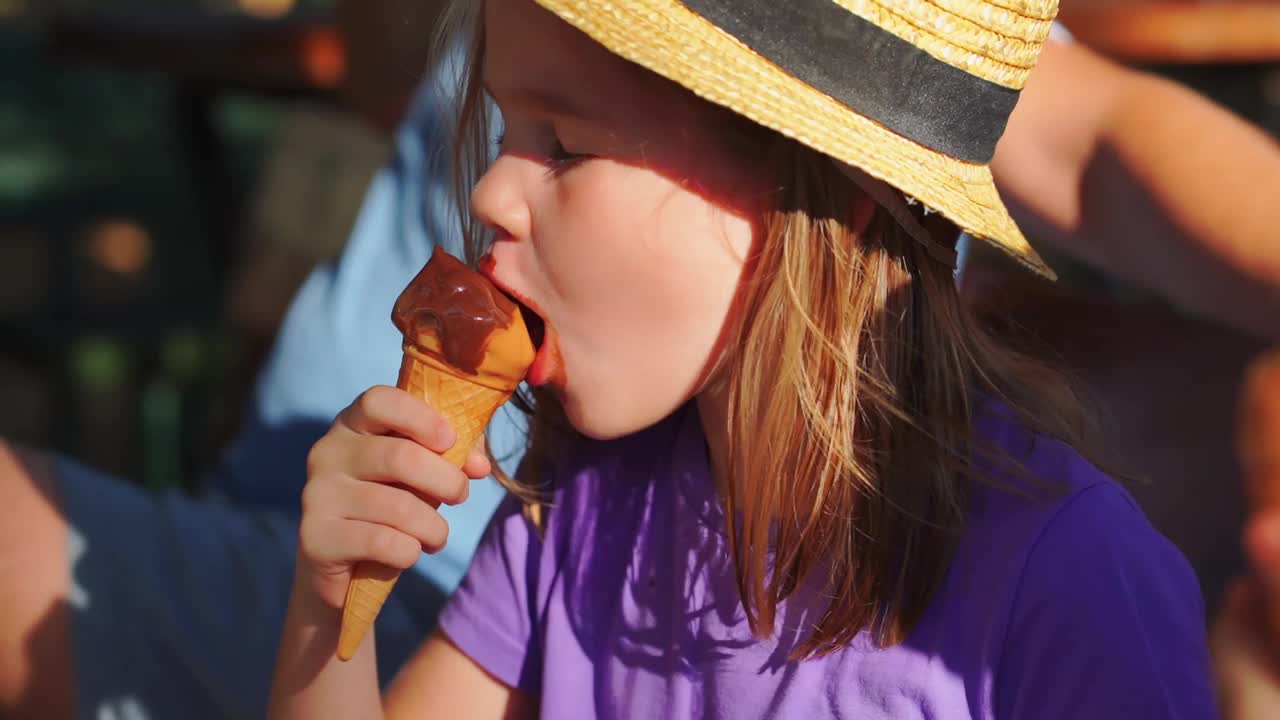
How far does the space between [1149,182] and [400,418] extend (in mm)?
1042

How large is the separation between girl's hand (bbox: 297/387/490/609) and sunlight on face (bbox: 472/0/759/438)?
147 millimetres

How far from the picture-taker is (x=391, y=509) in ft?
4.27

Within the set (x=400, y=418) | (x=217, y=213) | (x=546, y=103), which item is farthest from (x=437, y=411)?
(x=217, y=213)

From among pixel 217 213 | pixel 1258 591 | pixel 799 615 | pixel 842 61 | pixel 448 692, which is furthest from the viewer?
pixel 217 213

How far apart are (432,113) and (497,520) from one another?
115cm

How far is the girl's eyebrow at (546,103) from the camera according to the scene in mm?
1277

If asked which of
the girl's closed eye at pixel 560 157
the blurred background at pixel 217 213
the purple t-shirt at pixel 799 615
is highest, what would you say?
the girl's closed eye at pixel 560 157

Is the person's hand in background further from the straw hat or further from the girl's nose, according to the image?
the girl's nose

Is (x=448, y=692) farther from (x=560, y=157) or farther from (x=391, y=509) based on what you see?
(x=560, y=157)

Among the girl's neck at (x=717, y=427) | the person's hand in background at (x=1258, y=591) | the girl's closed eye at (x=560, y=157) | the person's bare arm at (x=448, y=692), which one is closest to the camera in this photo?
the person's hand in background at (x=1258, y=591)

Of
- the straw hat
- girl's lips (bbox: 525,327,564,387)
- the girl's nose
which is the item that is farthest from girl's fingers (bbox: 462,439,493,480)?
the straw hat

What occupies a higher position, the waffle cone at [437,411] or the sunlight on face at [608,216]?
the sunlight on face at [608,216]

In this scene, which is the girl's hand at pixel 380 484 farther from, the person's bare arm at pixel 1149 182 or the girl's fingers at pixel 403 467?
the person's bare arm at pixel 1149 182

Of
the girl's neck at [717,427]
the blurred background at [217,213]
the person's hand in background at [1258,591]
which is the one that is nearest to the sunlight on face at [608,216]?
the girl's neck at [717,427]
